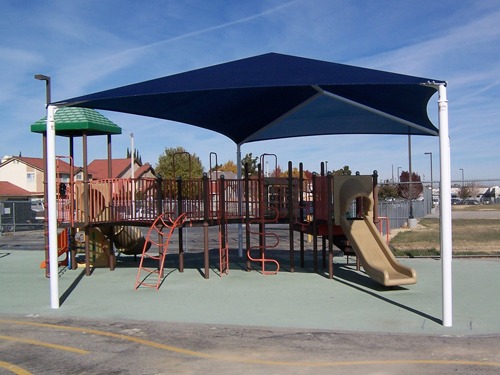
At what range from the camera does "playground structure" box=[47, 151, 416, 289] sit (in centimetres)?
1316

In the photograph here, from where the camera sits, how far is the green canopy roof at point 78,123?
46.4 feet

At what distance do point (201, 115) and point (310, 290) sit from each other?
20.2ft

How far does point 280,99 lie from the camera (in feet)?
48.1

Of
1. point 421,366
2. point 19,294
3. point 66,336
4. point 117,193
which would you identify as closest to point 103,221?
point 117,193

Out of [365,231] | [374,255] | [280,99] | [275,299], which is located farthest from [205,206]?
[374,255]

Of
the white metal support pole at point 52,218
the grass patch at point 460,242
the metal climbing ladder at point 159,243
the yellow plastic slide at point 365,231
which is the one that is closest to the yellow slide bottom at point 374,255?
the yellow plastic slide at point 365,231

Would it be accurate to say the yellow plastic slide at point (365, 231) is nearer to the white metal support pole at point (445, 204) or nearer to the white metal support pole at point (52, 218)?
the white metal support pole at point (445, 204)

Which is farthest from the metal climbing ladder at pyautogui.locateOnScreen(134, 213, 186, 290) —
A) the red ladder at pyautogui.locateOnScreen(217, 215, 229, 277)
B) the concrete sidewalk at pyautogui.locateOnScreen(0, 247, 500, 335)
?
the red ladder at pyautogui.locateOnScreen(217, 215, 229, 277)

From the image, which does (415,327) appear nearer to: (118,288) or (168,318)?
(168,318)

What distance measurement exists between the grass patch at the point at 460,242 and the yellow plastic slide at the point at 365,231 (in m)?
4.72

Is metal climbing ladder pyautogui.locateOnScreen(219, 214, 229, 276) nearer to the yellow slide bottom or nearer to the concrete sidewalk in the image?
the concrete sidewalk

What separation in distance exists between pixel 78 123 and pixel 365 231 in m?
7.61

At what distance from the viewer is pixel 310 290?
37.8 feet

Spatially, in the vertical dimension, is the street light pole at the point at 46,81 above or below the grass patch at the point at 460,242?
above
